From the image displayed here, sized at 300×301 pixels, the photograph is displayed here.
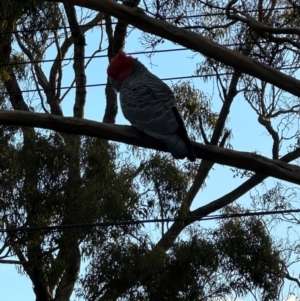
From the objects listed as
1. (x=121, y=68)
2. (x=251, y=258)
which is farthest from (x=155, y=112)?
(x=251, y=258)

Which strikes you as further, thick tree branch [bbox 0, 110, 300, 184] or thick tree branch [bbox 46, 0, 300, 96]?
thick tree branch [bbox 46, 0, 300, 96]

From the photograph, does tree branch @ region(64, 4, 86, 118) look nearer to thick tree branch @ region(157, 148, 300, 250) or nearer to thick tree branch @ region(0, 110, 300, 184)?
thick tree branch @ region(157, 148, 300, 250)

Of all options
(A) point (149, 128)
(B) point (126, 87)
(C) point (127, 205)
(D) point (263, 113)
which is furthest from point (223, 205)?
(A) point (149, 128)

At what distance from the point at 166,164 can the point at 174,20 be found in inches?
78.4

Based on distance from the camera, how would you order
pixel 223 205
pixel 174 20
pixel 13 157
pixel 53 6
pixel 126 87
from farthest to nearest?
pixel 223 205 < pixel 53 6 < pixel 13 157 < pixel 174 20 < pixel 126 87

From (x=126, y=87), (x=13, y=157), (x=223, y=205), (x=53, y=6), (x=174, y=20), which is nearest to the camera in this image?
(x=126, y=87)

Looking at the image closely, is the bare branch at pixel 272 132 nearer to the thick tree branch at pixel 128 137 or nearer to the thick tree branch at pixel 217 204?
the thick tree branch at pixel 217 204

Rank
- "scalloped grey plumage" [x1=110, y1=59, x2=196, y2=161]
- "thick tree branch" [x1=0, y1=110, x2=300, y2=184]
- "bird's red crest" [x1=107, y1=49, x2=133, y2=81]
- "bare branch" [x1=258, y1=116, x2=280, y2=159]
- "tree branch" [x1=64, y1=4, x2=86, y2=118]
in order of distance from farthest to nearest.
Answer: "tree branch" [x1=64, y1=4, x2=86, y2=118], "bare branch" [x1=258, y1=116, x2=280, y2=159], "bird's red crest" [x1=107, y1=49, x2=133, y2=81], "scalloped grey plumage" [x1=110, y1=59, x2=196, y2=161], "thick tree branch" [x1=0, y1=110, x2=300, y2=184]

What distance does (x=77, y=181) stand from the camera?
373 inches

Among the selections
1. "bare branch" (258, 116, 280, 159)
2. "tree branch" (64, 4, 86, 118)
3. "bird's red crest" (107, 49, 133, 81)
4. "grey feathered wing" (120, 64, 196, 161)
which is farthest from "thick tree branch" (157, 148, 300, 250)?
"grey feathered wing" (120, 64, 196, 161)

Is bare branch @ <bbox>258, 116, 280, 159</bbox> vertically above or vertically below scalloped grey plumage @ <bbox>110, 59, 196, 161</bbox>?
above

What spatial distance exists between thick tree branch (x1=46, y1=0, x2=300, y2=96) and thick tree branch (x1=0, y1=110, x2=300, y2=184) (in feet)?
1.46

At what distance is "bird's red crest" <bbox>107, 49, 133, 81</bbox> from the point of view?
673cm

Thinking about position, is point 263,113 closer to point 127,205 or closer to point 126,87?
point 127,205
